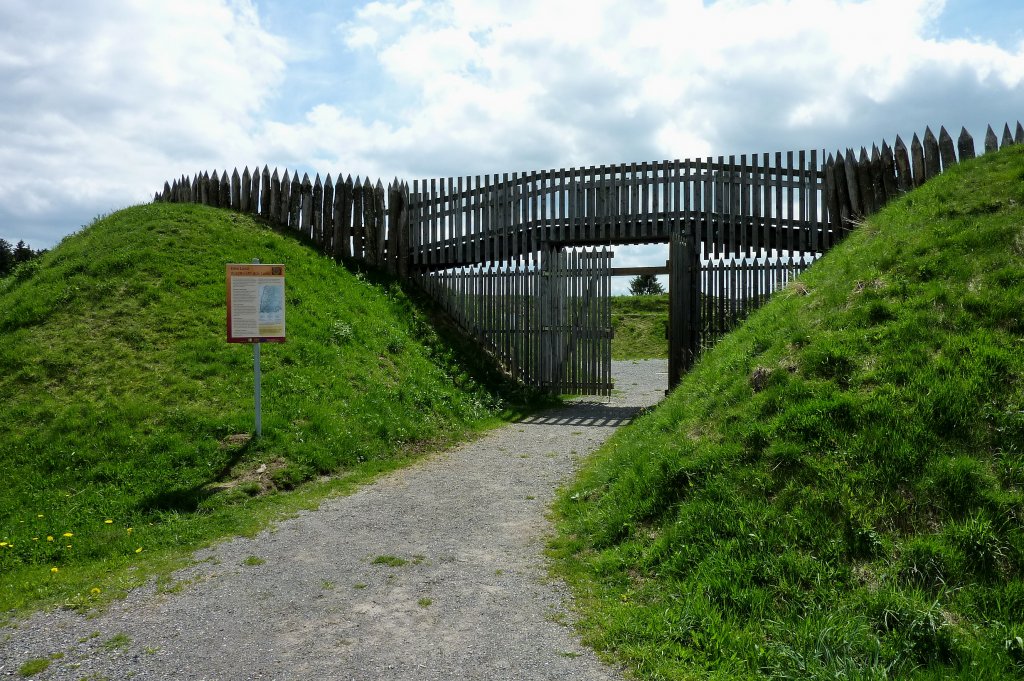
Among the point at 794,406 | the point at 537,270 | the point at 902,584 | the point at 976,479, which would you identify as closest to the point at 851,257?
the point at 794,406

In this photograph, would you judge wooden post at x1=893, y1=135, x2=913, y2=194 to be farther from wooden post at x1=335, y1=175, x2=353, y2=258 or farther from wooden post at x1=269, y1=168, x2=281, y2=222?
wooden post at x1=269, y1=168, x2=281, y2=222

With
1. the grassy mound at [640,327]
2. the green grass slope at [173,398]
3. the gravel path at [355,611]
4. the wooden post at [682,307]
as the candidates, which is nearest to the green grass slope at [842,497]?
the gravel path at [355,611]

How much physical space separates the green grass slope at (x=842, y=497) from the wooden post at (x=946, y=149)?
5149 millimetres

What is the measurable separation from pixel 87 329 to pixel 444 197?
9.07 metres

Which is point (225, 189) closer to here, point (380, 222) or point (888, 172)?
point (380, 222)

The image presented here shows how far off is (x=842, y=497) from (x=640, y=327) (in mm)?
29822

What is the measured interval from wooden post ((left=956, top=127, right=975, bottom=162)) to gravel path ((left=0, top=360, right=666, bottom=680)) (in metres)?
11.3

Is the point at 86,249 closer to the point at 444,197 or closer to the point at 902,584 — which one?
the point at 444,197

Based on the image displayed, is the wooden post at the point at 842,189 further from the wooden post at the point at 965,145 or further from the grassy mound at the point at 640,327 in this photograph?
the grassy mound at the point at 640,327

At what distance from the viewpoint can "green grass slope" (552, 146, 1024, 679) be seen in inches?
171

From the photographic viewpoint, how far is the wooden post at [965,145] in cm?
1302

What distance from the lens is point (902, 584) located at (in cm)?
468

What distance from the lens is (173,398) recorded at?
994cm

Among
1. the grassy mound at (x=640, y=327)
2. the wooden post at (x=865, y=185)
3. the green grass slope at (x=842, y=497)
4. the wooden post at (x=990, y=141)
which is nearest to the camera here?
the green grass slope at (x=842, y=497)
